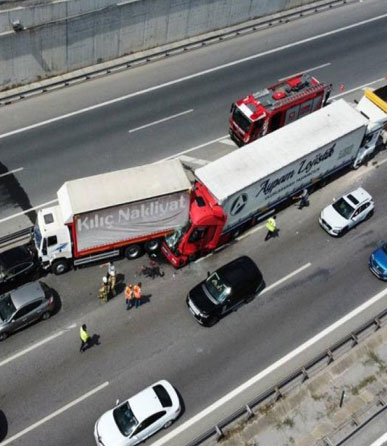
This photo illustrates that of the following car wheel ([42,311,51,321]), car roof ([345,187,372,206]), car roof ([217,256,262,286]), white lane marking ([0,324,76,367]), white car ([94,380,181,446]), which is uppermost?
car roof ([345,187,372,206])

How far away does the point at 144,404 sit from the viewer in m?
23.8

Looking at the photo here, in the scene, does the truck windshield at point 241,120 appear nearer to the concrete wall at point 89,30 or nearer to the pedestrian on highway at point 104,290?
the concrete wall at point 89,30

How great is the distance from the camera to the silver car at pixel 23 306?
2644cm

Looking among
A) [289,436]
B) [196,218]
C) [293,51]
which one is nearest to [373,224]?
[196,218]

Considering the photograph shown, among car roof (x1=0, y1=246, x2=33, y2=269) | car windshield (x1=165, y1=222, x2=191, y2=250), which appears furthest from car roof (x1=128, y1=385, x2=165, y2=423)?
car roof (x1=0, y1=246, x2=33, y2=269)

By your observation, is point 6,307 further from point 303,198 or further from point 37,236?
point 303,198

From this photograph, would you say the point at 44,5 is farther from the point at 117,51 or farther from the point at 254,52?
the point at 254,52

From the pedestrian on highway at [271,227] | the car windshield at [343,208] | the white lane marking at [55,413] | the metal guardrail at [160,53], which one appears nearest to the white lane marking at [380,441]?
the white lane marking at [55,413]

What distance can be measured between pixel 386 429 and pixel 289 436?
412 cm

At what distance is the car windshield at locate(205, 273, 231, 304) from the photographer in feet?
91.2

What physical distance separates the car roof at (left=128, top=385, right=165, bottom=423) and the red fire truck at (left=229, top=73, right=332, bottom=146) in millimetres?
17476

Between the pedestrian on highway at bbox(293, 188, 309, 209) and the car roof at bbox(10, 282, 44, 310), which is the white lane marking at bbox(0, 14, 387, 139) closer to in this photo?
the car roof at bbox(10, 282, 44, 310)

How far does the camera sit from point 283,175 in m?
31.1

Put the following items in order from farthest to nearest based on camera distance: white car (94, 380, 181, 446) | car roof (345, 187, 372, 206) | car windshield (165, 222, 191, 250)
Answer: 1. car roof (345, 187, 372, 206)
2. car windshield (165, 222, 191, 250)
3. white car (94, 380, 181, 446)
